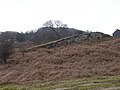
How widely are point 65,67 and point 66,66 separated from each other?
0.55m

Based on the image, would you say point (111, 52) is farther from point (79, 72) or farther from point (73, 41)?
point (73, 41)

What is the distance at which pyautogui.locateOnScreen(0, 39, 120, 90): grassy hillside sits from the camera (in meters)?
27.7

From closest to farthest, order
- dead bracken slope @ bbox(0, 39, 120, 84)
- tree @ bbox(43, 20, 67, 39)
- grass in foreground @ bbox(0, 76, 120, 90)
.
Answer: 1. grass in foreground @ bbox(0, 76, 120, 90)
2. dead bracken slope @ bbox(0, 39, 120, 84)
3. tree @ bbox(43, 20, 67, 39)

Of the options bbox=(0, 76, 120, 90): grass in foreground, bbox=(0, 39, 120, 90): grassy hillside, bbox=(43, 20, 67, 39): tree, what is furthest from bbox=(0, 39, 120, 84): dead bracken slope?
bbox=(43, 20, 67, 39): tree

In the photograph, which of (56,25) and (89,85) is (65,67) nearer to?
(89,85)

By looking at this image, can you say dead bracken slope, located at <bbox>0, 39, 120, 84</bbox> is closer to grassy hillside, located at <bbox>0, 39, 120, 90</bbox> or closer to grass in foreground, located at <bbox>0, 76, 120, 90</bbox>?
grassy hillside, located at <bbox>0, 39, 120, 90</bbox>

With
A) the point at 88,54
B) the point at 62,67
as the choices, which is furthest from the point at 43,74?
the point at 88,54

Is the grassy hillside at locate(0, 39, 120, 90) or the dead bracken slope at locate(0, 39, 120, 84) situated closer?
the grassy hillside at locate(0, 39, 120, 90)

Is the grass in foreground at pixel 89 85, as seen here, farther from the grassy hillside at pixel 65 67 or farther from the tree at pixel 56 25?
the tree at pixel 56 25

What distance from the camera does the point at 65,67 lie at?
3238cm

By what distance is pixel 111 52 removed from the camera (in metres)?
36.8

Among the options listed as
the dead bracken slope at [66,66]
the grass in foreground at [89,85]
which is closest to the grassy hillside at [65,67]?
the dead bracken slope at [66,66]

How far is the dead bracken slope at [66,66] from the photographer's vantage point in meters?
28.2

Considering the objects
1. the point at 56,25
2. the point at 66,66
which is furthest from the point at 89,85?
the point at 56,25
